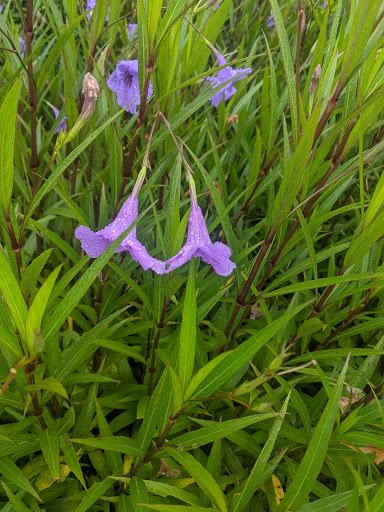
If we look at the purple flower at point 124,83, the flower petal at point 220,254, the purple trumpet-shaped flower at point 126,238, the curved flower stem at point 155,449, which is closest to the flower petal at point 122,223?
the purple trumpet-shaped flower at point 126,238

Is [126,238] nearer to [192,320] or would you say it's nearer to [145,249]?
[145,249]

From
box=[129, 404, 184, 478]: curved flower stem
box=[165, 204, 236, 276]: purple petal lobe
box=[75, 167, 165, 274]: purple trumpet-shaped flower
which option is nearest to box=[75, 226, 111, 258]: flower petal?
box=[75, 167, 165, 274]: purple trumpet-shaped flower

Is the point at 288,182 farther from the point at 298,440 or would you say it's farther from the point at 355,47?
the point at 298,440

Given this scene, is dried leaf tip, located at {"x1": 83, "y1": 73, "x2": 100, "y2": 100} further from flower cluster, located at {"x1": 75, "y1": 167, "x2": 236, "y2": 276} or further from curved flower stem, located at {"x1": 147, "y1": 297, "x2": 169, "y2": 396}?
curved flower stem, located at {"x1": 147, "y1": 297, "x2": 169, "y2": 396}

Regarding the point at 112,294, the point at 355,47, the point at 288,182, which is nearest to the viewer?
the point at 355,47

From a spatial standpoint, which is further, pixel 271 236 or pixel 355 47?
pixel 271 236

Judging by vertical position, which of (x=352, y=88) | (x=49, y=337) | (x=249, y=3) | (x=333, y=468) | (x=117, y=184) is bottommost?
(x=333, y=468)

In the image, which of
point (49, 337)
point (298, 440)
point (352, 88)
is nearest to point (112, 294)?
point (49, 337)
